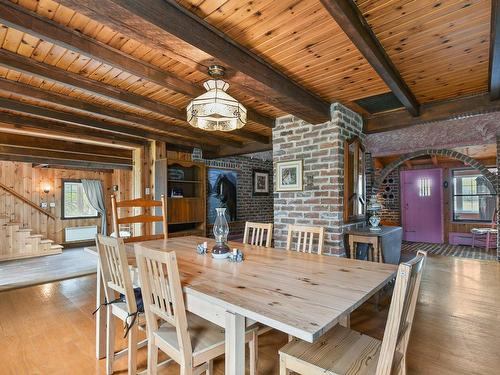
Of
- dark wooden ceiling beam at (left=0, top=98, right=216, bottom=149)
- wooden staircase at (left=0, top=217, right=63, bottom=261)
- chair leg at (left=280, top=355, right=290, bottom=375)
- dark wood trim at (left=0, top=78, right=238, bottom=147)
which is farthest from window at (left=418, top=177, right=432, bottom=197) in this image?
wooden staircase at (left=0, top=217, right=63, bottom=261)

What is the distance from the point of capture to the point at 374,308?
2.78 metres

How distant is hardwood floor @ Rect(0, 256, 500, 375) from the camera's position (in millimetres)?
1858

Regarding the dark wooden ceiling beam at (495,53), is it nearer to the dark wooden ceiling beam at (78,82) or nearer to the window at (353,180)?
the window at (353,180)

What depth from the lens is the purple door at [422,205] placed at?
726 cm

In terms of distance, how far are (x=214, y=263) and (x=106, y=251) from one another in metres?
0.69

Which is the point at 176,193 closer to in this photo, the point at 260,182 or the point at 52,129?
the point at 52,129

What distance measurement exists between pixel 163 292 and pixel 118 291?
1.92 feet

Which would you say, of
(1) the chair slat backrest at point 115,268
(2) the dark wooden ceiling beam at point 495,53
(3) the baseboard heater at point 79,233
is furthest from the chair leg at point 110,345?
(3) the baseboard heater at point 79,233

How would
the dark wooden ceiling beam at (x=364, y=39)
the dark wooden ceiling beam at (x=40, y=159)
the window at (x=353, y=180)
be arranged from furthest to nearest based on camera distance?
the dark wooden ceiling beam at (x=40, y=159) → the window at (x=353, y=180) → the dark wooden ceiling beam at (x=364, y=39)

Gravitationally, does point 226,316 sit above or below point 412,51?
below

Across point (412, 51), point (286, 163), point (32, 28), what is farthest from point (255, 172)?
point (32, 28)

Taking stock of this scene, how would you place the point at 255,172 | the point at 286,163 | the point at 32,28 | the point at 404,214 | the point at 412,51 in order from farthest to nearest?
the point at 404,214
the point at 255,172
the point at 286,163
the point at 412,51
the point at 32,28

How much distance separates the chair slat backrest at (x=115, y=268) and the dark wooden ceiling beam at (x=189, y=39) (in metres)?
1.16

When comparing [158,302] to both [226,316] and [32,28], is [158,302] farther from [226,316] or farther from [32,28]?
[32,28]
